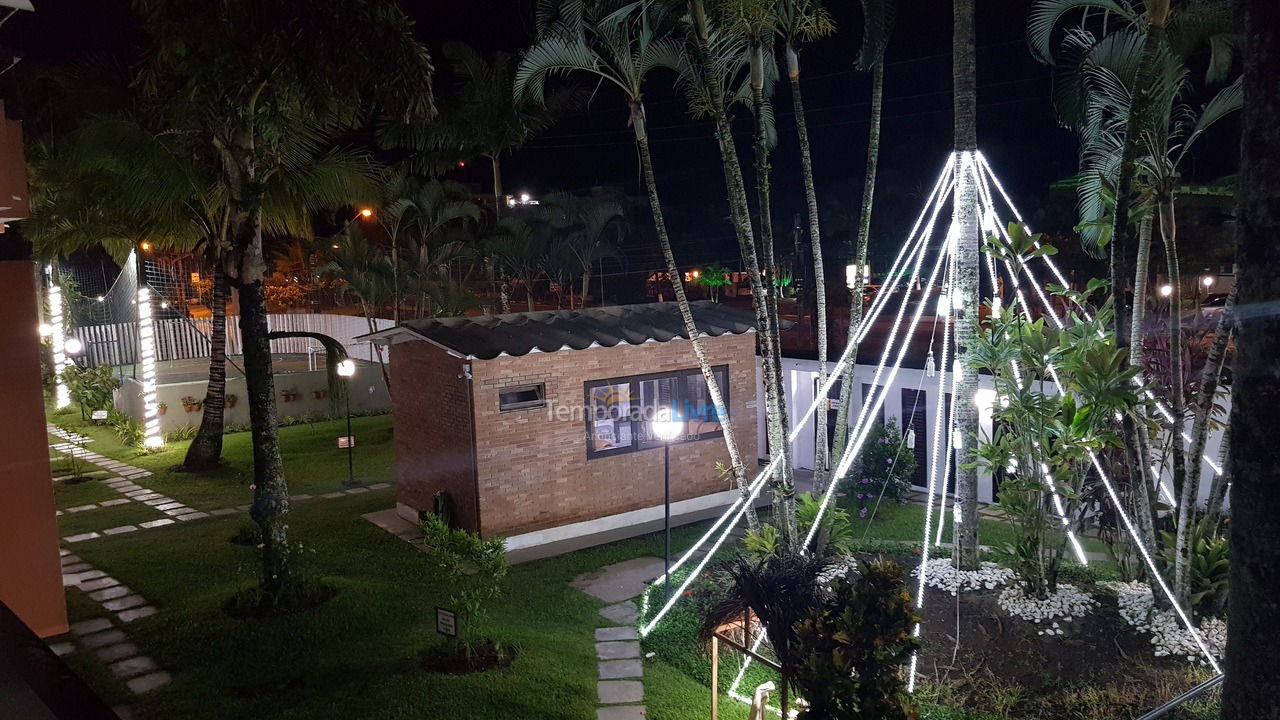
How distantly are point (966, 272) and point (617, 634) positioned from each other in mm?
4805

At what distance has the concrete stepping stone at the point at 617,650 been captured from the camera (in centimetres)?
765

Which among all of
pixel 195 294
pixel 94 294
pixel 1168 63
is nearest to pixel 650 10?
pixel 1168 63

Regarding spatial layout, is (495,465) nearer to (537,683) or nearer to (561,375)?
(561,375)

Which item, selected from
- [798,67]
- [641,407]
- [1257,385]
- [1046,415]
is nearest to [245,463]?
[641,407]

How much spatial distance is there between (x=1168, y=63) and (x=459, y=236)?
56.5ft

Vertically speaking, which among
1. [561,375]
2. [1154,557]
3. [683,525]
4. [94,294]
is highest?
[94,294]

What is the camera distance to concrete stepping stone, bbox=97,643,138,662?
7416 millimetres

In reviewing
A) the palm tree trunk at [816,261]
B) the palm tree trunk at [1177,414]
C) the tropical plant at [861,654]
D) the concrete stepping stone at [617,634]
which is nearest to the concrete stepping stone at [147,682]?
the concrete stepping stone at [617,634]

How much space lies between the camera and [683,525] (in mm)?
12102

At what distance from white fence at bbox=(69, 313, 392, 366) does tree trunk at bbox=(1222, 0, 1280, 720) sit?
65.9 ft

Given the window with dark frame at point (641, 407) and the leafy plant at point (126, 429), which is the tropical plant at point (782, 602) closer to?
the window with dark frame at point (641, 407)

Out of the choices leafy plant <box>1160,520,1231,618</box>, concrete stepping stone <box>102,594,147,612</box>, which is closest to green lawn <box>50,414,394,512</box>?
concrete stepping stone <box>102,594,147,612</box>

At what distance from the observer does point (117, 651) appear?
24.8 ft

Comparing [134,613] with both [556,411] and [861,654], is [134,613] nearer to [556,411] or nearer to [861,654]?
[556,411]
